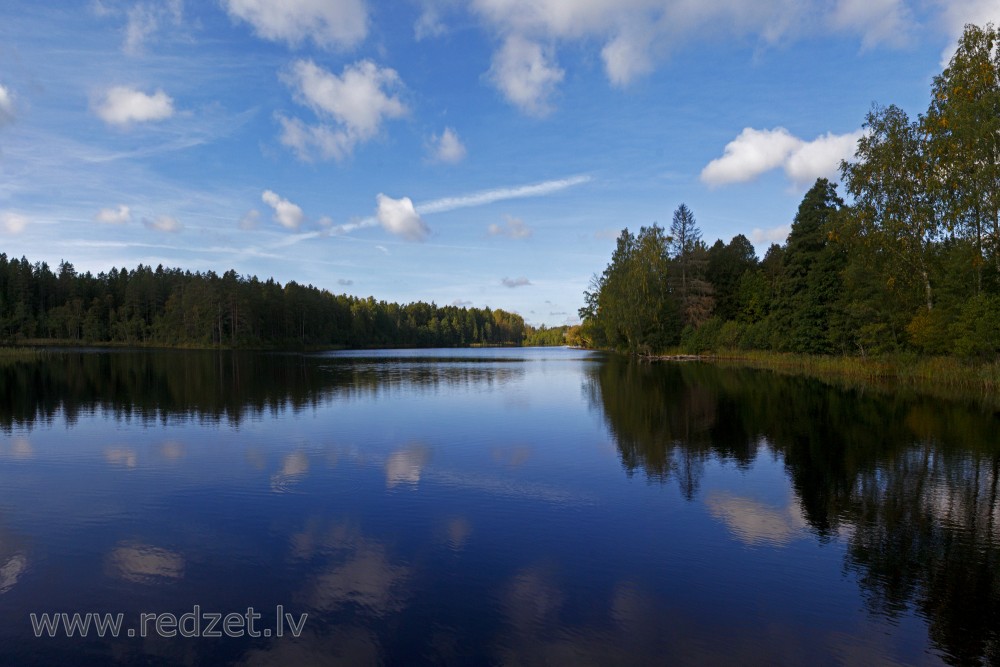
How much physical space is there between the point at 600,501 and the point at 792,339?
4779 cm

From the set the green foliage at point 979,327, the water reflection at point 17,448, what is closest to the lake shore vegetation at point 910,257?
the green foliage at point 979,327

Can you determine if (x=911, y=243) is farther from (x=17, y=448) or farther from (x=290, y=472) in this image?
(x=17, y=448)

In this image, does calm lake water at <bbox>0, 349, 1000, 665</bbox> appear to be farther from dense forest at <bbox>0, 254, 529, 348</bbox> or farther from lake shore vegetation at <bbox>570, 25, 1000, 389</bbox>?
dense forest at <bbox>0, 254, 529, 348</bbox>

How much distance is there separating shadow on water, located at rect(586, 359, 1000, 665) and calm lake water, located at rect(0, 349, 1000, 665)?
0.07 m

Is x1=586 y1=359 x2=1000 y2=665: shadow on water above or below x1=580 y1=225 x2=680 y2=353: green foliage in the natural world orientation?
below

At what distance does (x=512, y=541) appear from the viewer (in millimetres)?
10023

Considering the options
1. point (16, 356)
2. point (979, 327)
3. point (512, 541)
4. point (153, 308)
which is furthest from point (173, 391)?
point (153, 308)

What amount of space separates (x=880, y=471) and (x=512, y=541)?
35.5 ft

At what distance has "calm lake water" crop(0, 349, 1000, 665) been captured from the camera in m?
6.86

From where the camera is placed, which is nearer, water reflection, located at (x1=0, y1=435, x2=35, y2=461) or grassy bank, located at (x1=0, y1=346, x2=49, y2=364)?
water reflection, located at (x1=0, y1=435, x2=35, y2=461)

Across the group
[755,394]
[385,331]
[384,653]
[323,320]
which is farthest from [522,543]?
[385,331]

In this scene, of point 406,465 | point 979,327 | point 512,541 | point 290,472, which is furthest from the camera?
point 979,327

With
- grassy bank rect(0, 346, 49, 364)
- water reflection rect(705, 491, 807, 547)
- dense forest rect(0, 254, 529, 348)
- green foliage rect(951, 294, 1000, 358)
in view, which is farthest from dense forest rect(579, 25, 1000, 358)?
dense forest rect(0, 254, 529, 348)

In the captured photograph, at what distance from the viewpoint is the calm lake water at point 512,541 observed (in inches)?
270
